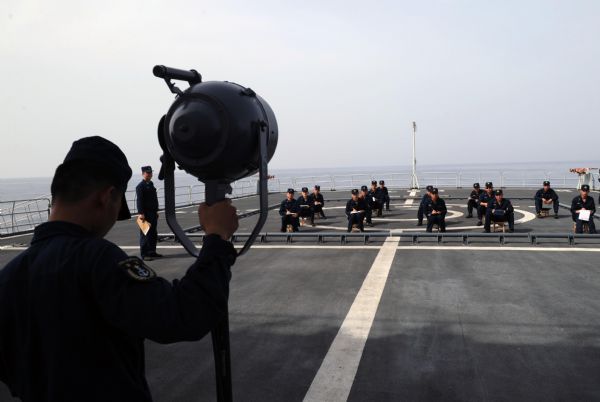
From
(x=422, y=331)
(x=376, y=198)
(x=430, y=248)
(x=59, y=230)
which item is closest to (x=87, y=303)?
(x=59, y=230)

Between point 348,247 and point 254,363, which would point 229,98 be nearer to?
point 254,363

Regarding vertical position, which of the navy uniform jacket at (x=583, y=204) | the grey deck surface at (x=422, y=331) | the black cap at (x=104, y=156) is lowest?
the grey deck surface at (x=422, y=331)

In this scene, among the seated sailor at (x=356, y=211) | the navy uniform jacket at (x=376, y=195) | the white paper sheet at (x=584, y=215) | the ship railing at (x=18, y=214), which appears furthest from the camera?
the navy uniform jacket at (x=376, y=195)

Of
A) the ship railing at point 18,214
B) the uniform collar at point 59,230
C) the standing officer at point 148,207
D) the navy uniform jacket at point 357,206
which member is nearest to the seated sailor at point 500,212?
the navy uniform jacket at point 357,206

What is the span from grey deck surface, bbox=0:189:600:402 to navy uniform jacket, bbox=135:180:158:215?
1.35 m

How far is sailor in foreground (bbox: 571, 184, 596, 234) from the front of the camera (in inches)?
504

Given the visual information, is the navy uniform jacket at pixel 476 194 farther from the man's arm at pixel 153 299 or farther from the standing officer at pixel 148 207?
the man's arm at pixel 153 299

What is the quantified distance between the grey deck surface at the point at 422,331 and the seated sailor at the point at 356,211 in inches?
175

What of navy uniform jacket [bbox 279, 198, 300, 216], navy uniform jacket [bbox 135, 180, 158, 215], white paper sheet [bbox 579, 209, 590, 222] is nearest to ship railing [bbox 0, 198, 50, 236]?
navy uniform jacket [bbox 135, 180, 158, 215]

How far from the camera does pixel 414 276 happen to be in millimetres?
8531

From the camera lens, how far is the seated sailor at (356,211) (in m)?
14.8

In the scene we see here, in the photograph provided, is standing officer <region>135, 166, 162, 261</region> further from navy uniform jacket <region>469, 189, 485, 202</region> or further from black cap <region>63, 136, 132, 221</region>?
navy uniform jacket <region>469, 189, 485, 202</region>

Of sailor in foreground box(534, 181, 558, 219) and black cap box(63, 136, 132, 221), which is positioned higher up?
black cap box(63, 136, 132, 221)

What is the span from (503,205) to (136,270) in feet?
47.2
